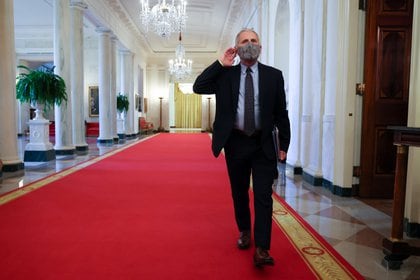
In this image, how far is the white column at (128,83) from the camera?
702 inches

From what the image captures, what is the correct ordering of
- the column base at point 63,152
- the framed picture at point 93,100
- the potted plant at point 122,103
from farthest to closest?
the framed picture at point 93,100
the potted plant at point 122,103
the column base at point 63,152

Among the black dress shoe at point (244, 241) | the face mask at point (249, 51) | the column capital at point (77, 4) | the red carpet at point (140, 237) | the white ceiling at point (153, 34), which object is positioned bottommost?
the red carpet at point (140, 237)

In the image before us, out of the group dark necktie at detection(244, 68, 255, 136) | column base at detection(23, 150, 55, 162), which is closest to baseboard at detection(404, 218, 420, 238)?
dark necktie at detection(244, 68, 255, 136)

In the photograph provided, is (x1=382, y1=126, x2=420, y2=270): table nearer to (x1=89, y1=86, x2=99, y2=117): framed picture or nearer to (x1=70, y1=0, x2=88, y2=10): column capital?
(x1=70, y1=0, x2=88, y2=10): column capital

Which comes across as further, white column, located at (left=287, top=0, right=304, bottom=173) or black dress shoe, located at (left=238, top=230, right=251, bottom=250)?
white column, located at (left=287, top=0, right=304, bottom=173)

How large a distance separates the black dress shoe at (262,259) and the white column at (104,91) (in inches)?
457

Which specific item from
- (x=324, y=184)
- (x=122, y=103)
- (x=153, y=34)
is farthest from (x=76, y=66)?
(x=153, y=34)

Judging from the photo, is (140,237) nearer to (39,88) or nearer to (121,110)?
(39,88)

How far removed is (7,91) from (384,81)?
20.1 ft

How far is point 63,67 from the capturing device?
29.1 feet

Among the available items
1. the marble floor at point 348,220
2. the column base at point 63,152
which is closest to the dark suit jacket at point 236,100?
the marble floor at point 348,220

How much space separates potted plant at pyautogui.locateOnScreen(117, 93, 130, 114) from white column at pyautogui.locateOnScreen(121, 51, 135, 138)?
871 millimetres

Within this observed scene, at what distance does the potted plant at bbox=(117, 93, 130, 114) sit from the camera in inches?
642

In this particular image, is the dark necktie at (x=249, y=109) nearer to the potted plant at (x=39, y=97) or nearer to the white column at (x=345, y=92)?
the white column at (x=345, y=92)
